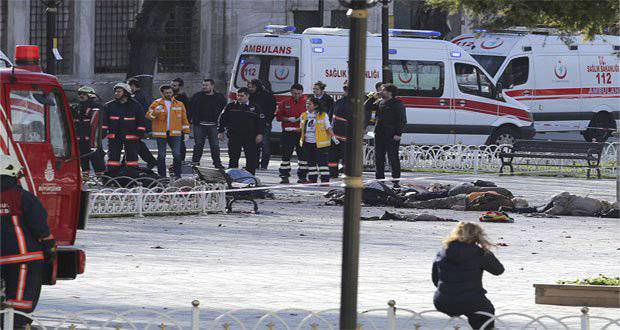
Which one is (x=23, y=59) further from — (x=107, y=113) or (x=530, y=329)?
(x=107, y=113)

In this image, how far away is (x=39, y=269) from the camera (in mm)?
9258

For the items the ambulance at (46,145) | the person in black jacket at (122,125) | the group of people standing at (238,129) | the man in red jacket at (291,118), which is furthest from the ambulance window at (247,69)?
the ambulance at (46,145)

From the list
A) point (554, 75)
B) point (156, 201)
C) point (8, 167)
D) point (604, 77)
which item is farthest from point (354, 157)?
point (604, 77)

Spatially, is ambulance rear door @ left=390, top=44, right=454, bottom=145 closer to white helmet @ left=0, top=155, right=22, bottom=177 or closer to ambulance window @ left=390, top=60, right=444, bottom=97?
ambulance window @ left=390, top=60, right=444, bottom=97

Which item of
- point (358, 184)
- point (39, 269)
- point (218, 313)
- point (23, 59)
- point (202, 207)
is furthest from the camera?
point (202, 207)

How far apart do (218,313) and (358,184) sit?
4100mm

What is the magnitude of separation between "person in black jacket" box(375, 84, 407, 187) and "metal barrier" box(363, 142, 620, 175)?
423 cm

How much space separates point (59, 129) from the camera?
11312 mm

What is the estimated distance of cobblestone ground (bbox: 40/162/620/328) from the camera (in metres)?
10.9

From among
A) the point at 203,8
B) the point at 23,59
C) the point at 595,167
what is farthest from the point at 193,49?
the point at 23,59

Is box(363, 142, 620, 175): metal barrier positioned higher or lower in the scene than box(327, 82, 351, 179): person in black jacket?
lower

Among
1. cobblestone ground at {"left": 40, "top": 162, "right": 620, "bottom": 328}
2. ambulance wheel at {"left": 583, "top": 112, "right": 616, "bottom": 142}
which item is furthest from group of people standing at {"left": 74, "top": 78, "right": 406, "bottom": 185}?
ambulance wheel at {"left": 583, "top": 112, "right": 616, "bottom": 142}

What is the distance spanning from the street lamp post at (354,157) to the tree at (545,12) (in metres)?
4.03

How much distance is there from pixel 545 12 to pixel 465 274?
8.44ft
